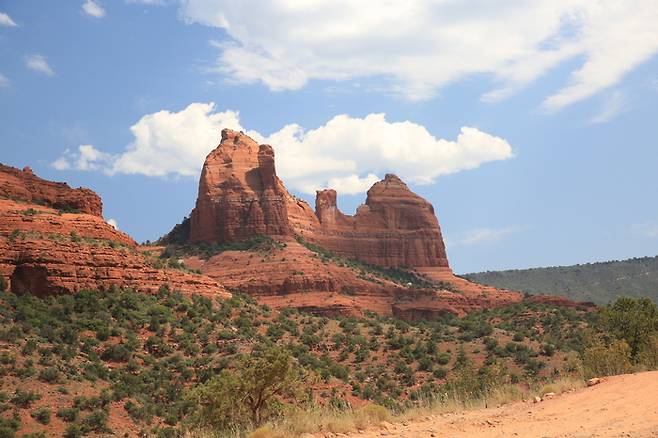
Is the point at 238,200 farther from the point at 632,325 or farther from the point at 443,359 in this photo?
the point at 632,325

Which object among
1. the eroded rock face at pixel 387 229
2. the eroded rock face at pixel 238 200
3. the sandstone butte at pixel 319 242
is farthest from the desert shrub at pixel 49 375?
the eroded rock face at pixel 387 229

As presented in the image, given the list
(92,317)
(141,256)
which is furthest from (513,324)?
(92,317)

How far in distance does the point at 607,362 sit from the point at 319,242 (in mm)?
86542

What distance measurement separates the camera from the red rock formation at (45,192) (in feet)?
169

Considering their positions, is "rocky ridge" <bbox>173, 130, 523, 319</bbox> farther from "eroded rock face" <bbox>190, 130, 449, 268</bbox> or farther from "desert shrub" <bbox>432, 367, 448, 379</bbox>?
"desert shrub" <bbox>432, 367, 448, 379</bbox>

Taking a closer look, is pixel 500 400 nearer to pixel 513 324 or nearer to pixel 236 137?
pixel 513 324

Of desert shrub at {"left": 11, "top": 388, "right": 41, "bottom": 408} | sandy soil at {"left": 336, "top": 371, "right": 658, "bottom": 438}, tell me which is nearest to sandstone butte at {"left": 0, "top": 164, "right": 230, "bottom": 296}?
desert shrub at {"left": 11, "top": 388, "right": 41, "bottom": 408}

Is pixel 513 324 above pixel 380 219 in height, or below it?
below

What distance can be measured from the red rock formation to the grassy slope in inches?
431

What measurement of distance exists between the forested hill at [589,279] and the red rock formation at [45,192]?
85967mm

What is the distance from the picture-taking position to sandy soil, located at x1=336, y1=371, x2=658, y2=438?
34.8 feet

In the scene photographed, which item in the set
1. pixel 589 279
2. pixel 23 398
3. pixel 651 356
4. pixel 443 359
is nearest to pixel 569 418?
pixel 651 356

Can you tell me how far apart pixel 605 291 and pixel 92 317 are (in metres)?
104

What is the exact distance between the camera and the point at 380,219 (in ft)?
373
